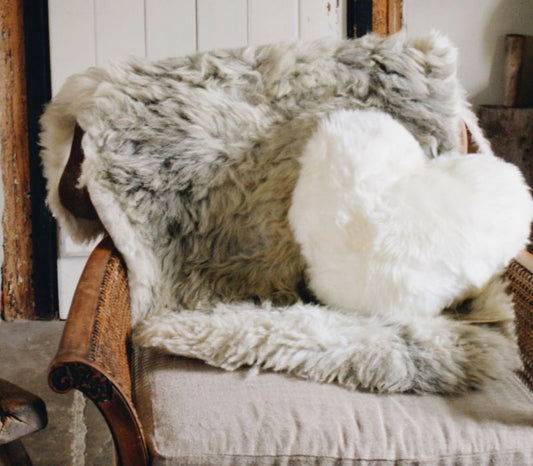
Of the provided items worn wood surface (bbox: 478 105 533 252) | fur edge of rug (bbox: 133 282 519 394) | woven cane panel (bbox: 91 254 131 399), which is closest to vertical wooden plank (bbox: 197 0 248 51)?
worn wood surface (bbox: 478 105 533 252)

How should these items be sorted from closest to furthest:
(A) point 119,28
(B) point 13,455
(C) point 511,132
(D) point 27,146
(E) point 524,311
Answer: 1. (E) point 524,311
2. (B) point 13,455
3. (A) point 119,28
4. (D) point 27,146
5. (C) point 511,132

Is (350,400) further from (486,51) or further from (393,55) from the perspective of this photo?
(486,51)

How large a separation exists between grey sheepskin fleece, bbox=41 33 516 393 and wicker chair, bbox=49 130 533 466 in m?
0.04

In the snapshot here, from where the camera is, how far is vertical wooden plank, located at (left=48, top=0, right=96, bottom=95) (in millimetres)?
2059

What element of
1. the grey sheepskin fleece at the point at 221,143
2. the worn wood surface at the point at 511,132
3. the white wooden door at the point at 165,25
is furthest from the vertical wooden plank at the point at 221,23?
the worn wood surface at the point at 511,132

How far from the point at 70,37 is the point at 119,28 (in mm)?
149

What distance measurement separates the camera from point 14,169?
2.20 m

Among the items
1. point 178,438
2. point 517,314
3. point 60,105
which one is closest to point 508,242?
point 517,314

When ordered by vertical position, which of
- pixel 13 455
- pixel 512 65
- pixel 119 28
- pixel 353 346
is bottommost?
pixel 13 455

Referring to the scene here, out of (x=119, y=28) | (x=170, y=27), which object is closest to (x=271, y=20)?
(x=170, y=27)

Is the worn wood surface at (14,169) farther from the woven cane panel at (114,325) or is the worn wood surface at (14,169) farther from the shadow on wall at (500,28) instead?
the shadow on wall at (500,28)

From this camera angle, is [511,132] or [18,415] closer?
[18,415]

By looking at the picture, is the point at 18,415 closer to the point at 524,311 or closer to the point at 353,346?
the point at 353,346

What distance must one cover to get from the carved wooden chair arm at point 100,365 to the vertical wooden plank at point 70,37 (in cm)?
115
